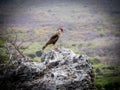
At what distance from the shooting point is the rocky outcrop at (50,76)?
14.3m

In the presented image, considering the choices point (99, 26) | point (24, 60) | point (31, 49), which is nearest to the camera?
point (24, 60)

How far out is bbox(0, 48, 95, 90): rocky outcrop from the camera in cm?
1431

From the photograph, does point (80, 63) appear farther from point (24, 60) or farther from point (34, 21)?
point (34, 21)

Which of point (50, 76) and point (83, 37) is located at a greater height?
point (83, 37)

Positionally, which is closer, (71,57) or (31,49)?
(71,57)

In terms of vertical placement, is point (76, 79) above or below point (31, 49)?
below

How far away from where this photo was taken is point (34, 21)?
645 ft

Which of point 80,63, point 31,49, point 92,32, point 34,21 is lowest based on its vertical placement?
point 80,63

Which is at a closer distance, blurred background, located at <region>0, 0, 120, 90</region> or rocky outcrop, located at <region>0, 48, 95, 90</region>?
rocky outcrop, located at <region>0, 48, 95, 90</region>

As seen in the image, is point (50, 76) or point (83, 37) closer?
point (50, 76)

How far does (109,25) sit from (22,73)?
180 metres

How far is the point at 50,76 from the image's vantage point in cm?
1480

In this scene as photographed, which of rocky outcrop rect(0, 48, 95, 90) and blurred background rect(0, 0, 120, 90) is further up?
blurred background rect(0, 0, 120, 90)

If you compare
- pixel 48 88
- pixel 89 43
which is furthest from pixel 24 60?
pixel 89 43
